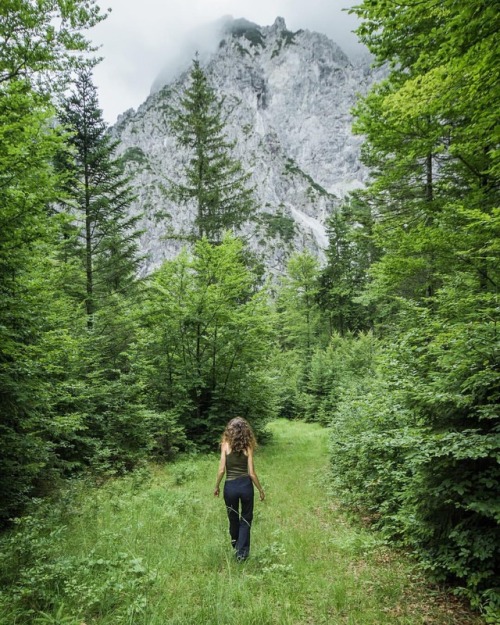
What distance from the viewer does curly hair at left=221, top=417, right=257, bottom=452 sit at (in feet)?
17.3

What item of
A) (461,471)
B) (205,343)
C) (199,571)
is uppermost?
(205,343)

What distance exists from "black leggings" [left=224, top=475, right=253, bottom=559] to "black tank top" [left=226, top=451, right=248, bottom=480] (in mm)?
58

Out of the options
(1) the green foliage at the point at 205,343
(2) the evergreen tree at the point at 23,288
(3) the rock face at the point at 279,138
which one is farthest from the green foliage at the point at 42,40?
(3) the rock face at the point at 279,138

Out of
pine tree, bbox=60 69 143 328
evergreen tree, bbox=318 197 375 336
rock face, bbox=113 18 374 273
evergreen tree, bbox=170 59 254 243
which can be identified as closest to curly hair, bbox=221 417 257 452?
pine tree, bbox=60 69 143 328

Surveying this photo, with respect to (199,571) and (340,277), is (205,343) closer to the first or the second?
(199,571)

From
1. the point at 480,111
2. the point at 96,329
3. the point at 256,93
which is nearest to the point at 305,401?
the point at 96,329

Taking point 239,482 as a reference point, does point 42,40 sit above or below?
above

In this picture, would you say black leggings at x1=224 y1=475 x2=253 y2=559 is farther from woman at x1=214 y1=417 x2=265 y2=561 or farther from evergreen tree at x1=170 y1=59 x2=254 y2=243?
evergreen tree at x1=170 y1=59 x2=254 y2=243

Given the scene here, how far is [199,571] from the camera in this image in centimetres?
461

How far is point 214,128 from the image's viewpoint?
1955 centimetres

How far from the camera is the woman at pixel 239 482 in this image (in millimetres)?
4965

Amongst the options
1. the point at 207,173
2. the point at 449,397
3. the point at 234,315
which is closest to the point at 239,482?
the point at 449,397

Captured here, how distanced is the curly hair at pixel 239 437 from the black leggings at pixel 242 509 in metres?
0.41

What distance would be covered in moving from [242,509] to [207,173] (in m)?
17.6
